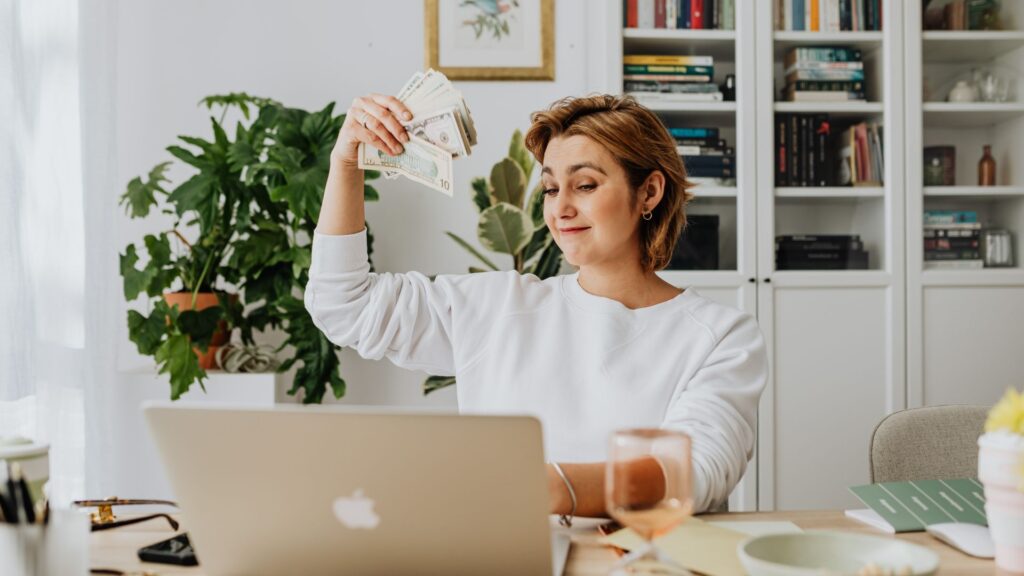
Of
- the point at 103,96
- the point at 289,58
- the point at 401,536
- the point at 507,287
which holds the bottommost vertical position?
the point at 401,536

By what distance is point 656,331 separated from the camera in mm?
1568

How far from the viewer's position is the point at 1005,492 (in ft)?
2.99

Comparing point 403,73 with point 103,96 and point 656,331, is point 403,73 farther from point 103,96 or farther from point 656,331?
point 656,331

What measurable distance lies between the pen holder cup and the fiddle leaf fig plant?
2.03 meters

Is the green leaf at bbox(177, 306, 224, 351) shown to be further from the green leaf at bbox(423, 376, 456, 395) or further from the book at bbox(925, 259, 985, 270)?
the book at bbox(925, 259, 985, 270)

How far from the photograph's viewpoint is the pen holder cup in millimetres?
772

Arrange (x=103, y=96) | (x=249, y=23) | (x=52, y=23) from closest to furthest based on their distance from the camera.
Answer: (x=52, y=23), (x=103, y=96), (x=249, y=23)

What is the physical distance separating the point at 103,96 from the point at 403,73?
1.03m

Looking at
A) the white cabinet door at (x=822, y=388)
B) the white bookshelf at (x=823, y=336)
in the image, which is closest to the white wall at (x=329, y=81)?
the white bookshelf at (x=823, y=336)

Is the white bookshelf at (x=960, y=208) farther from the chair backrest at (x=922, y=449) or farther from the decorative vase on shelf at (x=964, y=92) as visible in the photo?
the chair backrest at (x=922, y=449)

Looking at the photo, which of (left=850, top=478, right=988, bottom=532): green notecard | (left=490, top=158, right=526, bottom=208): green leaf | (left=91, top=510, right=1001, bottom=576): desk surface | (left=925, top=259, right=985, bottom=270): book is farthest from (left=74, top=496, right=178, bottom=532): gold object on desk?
(left=925, top=259, right=985, bottom=270): book

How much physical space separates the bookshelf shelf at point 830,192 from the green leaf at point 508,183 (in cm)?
Answer: 88

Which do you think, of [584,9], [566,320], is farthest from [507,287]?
[584,9]

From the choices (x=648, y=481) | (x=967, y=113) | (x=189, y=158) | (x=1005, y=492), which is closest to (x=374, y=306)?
(x=648, y=481)
